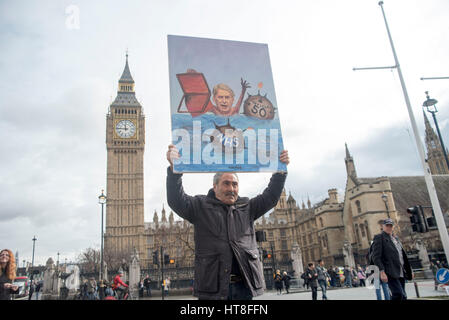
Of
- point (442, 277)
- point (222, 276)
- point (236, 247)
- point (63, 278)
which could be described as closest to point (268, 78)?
point (236, 247)

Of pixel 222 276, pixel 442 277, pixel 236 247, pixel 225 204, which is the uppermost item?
pixel 225 204

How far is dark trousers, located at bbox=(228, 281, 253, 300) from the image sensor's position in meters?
2.98

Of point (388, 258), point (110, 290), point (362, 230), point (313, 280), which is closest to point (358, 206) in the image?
point (362, 230)

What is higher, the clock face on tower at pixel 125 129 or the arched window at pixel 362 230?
the clock face on tower at pixel 125 129

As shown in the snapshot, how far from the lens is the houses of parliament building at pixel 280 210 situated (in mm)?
44425

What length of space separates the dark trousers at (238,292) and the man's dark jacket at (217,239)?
0.23ft

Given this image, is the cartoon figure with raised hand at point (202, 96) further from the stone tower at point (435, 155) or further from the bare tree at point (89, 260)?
the stone tower at point (435, 155)

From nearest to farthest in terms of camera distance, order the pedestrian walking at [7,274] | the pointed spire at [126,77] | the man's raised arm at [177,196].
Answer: the man's raised arm at [177,196], the pedestrian walking at [7,274], the pointed spire at [126,77]

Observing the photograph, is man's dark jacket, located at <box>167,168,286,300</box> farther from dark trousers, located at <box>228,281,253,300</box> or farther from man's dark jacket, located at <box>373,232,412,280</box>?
man's dark jacket, located at <box>373,232,412,280</box>

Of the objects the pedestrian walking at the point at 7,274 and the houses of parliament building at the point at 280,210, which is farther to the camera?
the houses of parliament building at the point at 280,210

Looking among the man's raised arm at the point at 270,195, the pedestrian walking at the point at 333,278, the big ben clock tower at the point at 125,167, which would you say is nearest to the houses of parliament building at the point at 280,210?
the big ben clock tower at the point at 125,167

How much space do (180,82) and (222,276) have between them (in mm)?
2327
